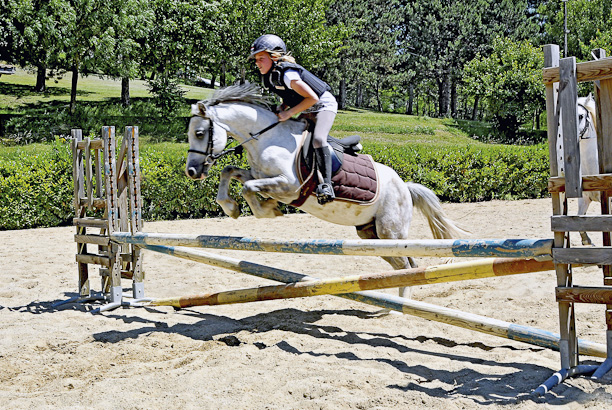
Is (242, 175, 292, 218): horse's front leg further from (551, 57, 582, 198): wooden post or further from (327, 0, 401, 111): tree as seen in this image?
(327, 0, 401, 111): tree

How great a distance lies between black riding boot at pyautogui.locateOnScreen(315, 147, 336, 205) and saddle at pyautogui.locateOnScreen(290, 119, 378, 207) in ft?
0.23

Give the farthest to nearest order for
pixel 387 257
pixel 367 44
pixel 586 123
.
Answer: pixel 367 44
pixel 586 123
pixel 387 257

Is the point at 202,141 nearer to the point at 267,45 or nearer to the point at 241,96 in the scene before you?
the point at 241,96

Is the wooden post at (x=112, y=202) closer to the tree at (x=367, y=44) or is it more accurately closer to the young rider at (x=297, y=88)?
the young rider at (x=297, y=88)

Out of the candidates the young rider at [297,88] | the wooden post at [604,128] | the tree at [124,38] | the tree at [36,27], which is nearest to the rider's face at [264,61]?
the young rider at [297,88]

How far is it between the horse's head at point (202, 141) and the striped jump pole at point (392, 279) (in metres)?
1.09

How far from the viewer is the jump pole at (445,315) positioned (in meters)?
3.54

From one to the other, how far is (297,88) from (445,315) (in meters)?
2.13

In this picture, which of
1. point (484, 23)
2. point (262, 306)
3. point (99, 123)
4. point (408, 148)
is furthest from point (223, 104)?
point (484, 23)

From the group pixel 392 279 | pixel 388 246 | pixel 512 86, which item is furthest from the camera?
pixel 512 86

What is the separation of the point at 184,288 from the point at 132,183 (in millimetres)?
1489

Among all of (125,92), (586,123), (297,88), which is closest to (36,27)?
(125,92)

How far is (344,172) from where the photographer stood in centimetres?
499

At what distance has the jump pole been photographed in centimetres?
354
